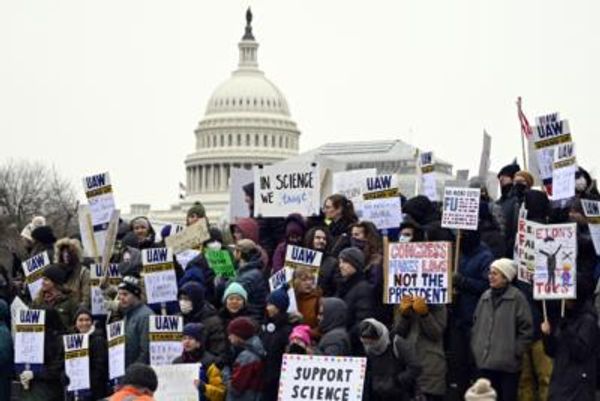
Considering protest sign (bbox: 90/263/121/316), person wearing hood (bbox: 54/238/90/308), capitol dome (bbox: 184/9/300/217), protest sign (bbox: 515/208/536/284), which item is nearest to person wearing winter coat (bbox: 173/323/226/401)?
protest sign (bbox: 90/263/121/316)

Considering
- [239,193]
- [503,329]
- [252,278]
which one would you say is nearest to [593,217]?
[503,329]

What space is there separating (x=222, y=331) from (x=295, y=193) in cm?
410

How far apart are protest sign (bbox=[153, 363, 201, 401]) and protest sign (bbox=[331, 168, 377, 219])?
16.6 ft

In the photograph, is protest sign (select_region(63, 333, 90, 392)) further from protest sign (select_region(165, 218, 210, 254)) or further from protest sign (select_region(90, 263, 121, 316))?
protest sign (select_region(165, 218, 210, 254))

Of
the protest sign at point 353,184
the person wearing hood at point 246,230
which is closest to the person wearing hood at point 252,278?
the person wearing hood at point 246,230

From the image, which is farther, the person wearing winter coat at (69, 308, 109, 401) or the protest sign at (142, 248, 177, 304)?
the protest sign at (142, 248, 177, 304)

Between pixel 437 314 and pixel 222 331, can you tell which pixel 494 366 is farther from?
pixel 222 331

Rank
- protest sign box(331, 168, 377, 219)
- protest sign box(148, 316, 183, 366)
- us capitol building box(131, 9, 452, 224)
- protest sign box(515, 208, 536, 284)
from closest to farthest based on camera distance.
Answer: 1. protest sign box(515, 208, 536, 284)
2. protest sign box(148, 316, 183, 366)
3. protest sign box(331, 168, 377, 219)
4. us capitol building box(131, 9, 452, 224)

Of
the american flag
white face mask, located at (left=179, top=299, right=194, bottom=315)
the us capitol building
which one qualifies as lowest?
white face mask, located at (left=179, top=299, right=194, bottom=315)

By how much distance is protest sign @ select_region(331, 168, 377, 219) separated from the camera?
24.3 meters

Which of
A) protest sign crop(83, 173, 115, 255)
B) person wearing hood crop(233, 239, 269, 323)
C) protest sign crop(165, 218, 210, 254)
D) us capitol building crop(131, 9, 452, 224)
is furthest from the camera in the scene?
us capitol building crop(131, 9, 452, 224)

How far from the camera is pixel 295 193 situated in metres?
23.9

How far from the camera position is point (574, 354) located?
18.1 m

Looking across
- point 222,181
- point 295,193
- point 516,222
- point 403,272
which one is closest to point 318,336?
point 403,272
